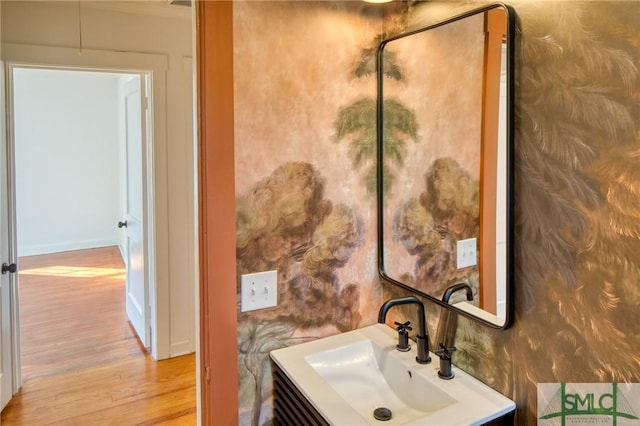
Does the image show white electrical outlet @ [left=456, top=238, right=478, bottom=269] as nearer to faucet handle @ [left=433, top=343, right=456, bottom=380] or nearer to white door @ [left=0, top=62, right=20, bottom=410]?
faucet handle @ [left=433, top=343, right=456, bottom=380]

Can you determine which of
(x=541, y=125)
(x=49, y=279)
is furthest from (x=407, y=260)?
(x=49, y=279)

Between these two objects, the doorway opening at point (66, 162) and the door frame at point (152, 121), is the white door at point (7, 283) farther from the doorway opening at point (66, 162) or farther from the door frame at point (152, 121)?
the doorway opening at point (66, 162)

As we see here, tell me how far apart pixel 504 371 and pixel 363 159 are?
82 centimetres

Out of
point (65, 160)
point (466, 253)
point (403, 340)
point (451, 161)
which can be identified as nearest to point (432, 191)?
point (451, 161)

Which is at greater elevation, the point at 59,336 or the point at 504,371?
the point at 504,371

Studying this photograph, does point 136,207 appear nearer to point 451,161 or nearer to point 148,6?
point 148,6

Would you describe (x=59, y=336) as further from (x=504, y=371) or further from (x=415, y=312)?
(x=504, y=371)

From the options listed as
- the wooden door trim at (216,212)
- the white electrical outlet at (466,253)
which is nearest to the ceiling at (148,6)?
the wooden door trim at (216,212)

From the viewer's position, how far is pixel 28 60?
101 inches

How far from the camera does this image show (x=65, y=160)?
6.23 meters

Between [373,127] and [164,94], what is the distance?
193cm

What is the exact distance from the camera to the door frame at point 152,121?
260 cm

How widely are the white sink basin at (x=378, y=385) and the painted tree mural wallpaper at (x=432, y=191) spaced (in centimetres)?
Result: 6

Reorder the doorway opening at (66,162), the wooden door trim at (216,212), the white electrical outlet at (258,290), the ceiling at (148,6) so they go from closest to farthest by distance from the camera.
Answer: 1. the wooden door trim at (216,212)
2. the white electrical outlet at (258,290)
3. the ceiling at (148,6)
4. the doorway opening at (66,162)
